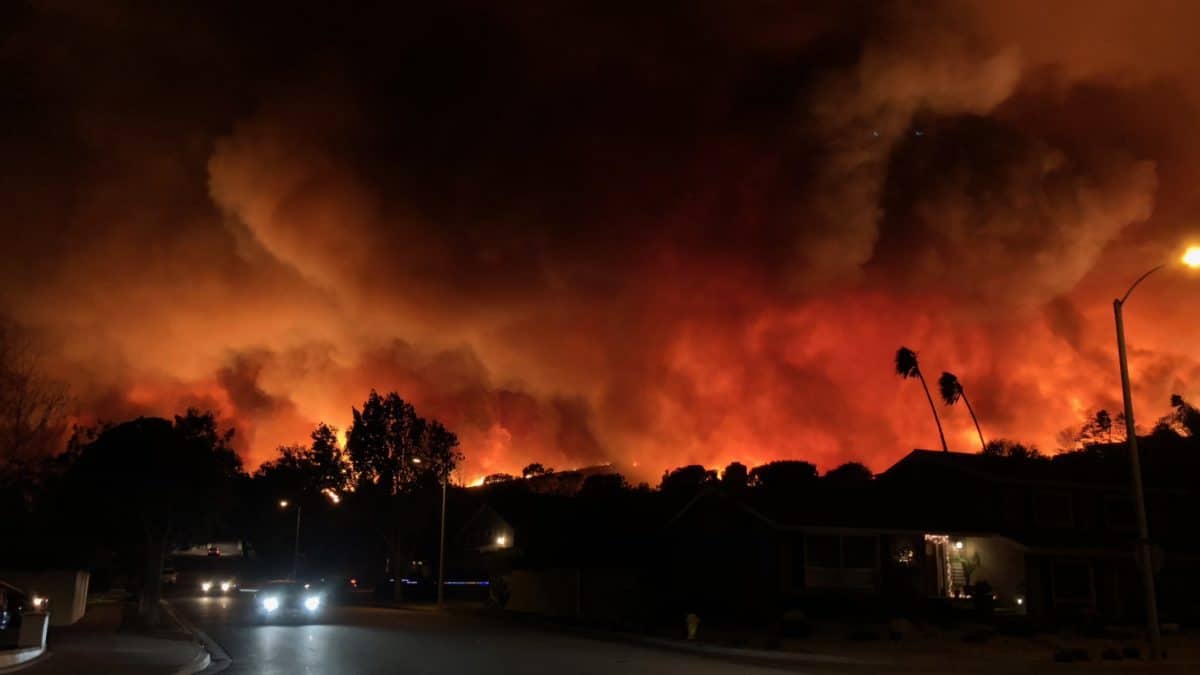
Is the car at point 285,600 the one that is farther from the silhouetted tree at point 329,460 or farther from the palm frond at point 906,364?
the palm frond at point 906,364

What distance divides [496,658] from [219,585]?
67.0 m

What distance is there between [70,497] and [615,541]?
27.5 metres

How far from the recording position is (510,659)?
20.8m

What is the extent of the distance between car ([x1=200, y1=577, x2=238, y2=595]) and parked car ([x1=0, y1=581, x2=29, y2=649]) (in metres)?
53.3

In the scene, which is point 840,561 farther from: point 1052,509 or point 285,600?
point 285,600

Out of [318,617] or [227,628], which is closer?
[227,628]

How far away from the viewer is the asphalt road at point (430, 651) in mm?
18672

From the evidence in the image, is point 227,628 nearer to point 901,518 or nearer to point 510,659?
point 510,659

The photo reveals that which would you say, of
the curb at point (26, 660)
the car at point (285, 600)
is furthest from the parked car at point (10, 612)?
the car at point (285, 600)

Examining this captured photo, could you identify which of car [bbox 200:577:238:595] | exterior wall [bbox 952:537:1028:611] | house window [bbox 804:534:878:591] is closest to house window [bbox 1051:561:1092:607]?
exterior wall [bbox 952:537:1028:611]

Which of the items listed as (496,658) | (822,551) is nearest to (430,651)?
(496,658)

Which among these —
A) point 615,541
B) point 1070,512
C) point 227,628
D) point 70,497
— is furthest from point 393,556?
point 1070,512

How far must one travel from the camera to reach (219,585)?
7994cm

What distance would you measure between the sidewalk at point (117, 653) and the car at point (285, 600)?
9.19 meters
